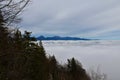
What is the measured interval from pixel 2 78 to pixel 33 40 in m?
39.1

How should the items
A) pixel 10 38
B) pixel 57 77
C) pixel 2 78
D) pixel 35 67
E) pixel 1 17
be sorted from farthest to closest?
1. pixel 57 77
2. pixel 35 67
3. pixel 2 78
4. pixel 10 38
5. pixel 1 17

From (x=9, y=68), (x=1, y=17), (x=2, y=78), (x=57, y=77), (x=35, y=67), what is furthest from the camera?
(x=57, y=77)

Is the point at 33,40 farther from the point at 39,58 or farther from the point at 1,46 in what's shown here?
the point at 1,46

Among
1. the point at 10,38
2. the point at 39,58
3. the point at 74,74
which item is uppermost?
the point at 10,38

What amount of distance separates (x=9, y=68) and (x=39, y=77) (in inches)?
1491

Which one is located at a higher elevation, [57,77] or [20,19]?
[20,19]

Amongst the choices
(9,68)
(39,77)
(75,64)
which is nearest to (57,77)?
(75,64)

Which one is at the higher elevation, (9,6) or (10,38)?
(9,6)

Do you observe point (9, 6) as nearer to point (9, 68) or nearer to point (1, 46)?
point (1, 46)

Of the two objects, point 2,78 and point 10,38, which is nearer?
point 10,38

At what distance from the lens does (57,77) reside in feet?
218

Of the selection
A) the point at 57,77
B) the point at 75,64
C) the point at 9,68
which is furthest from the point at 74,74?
the point at 9,68

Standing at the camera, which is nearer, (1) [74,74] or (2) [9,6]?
(2) [9,6]

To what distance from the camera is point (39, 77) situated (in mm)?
48500
